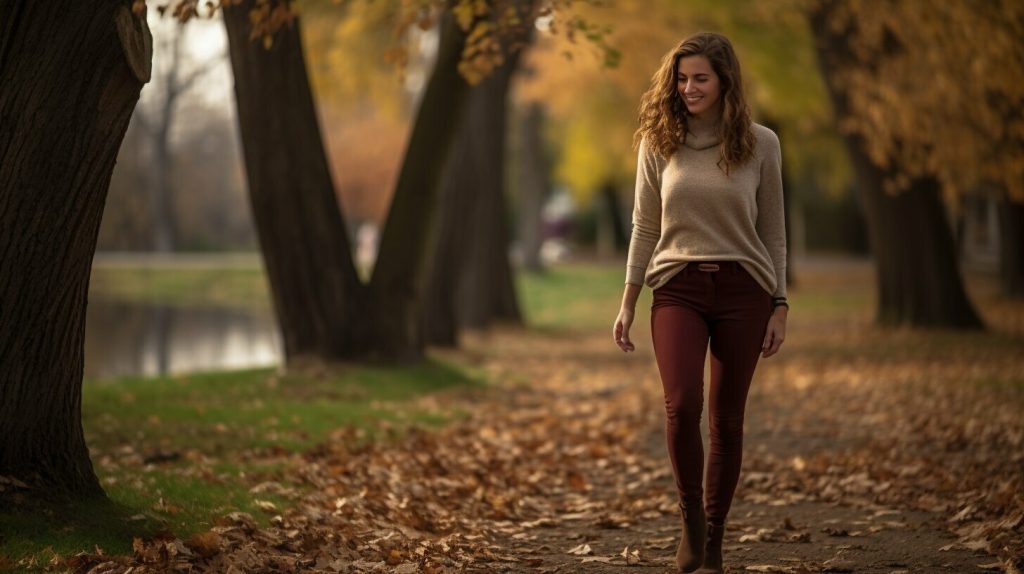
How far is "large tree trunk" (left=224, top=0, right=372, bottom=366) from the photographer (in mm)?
11688

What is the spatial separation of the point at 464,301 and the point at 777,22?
26.2 feet

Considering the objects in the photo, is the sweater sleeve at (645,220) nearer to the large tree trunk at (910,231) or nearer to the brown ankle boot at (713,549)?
the brown ankle boot at (713,549)

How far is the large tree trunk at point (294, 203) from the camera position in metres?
11.7

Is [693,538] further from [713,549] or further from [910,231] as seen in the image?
[910,231]

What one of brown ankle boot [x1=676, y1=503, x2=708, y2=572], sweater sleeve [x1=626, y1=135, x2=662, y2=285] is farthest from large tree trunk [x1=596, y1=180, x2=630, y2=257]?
brown ankle boot [x1=676, y1=503, x2=708, y2=572]

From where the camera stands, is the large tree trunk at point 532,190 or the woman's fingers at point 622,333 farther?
the large tree trunk at point 532,190

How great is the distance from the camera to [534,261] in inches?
1543

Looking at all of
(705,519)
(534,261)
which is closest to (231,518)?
(705,519)

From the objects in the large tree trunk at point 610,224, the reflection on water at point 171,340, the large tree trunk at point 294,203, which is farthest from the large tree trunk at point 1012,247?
the large tree trunk at point 610,224

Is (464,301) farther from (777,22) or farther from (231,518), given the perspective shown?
(231,518)

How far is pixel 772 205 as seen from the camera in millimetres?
5117

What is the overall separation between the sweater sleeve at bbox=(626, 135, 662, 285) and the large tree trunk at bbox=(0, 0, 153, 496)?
7.48ft

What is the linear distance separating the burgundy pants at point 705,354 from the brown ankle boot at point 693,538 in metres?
0.04

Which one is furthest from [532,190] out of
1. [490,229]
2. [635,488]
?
[635,488]
